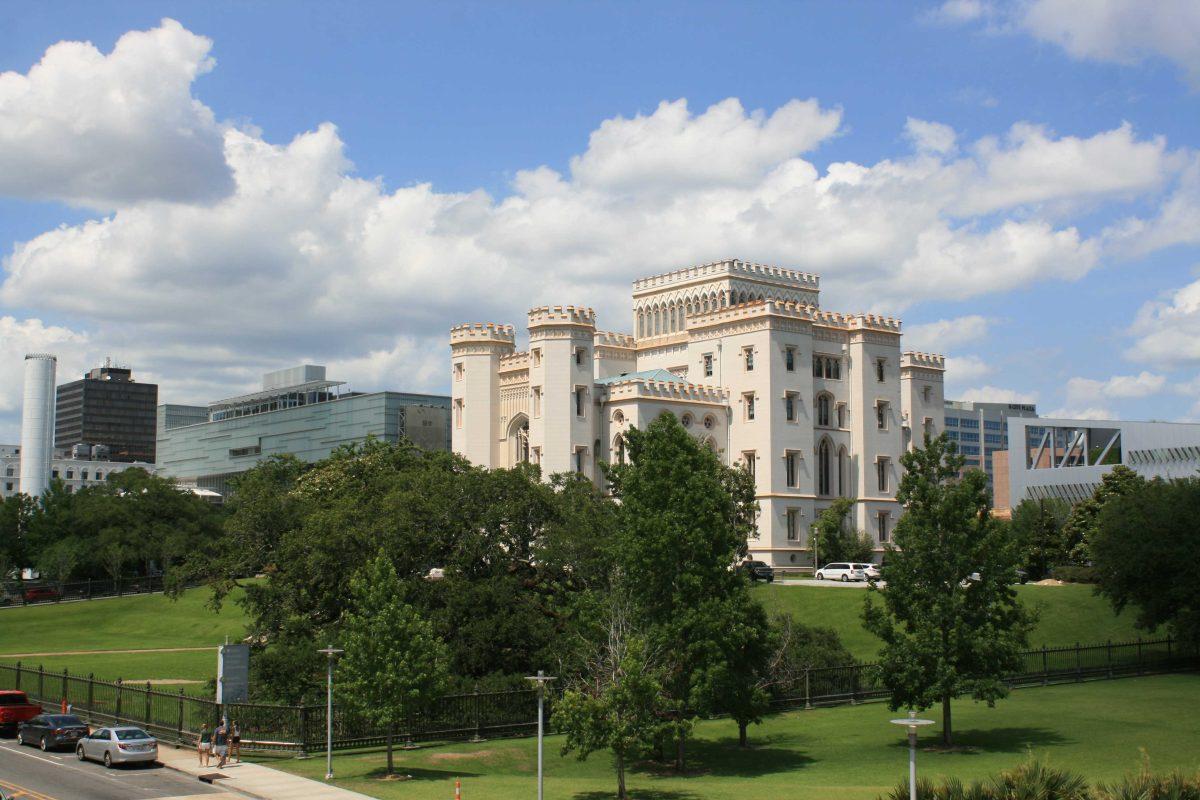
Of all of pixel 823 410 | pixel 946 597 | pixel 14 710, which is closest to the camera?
pixel 946 597

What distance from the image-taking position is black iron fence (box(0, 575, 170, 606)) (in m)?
92.4

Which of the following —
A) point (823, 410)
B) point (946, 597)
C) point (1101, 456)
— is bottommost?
point (946, 597)

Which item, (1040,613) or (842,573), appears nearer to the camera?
(1040,613)

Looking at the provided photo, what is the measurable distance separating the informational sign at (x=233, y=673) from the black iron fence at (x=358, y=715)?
75 centimetres

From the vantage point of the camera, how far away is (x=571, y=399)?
270ft

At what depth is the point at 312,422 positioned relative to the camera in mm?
178375

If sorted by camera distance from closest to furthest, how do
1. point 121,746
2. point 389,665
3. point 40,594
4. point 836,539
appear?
point 121,746 < point 389,665 < point 836,539 < point 40,594

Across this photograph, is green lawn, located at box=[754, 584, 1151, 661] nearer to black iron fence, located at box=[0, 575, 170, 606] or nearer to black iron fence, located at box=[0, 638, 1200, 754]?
black iron fence, located at box=[0, 638, 1200, 754]

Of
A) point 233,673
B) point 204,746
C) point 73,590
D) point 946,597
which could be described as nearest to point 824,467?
point 946,597

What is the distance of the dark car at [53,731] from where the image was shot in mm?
39938

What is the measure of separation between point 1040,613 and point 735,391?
29871 mm

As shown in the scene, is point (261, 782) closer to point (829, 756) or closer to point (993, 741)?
point (829, 756)

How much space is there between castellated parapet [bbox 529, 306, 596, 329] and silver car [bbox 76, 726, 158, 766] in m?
48.3

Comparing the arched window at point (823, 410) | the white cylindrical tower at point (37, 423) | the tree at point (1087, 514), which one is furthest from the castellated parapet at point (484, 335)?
the white cylindrical tower at point (37, 423)
